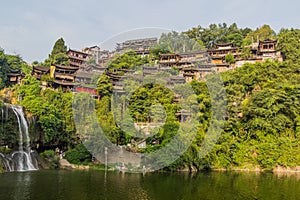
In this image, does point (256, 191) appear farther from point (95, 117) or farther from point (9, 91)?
point (9, 91)

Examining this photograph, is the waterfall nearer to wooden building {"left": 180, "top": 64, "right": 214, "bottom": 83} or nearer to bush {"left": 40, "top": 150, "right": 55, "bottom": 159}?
bush {"left": 40, "top": 150, "right": 55, "bottom": 159}

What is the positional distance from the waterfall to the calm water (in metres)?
1.54

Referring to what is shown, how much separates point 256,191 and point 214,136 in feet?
26.0

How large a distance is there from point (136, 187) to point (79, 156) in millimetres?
7607

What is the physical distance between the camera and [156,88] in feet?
77.2

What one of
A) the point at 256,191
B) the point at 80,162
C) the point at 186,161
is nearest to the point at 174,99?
the point at 186,161

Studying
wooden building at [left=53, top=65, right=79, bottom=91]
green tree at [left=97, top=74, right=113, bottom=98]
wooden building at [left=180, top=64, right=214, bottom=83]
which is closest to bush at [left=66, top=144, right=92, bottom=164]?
green tree at [left=97, top=74, right=113, bottom=98]

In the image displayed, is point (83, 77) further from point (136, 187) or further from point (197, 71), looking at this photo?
point (136, 187)

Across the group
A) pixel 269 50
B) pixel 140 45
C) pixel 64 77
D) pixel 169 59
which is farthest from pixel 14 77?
pixel 269 50

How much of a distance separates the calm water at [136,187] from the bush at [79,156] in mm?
3077

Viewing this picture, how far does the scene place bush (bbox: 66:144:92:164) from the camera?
1983 cm

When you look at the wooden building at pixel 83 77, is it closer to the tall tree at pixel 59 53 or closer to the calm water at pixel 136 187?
the tall tree at pixel 59 53

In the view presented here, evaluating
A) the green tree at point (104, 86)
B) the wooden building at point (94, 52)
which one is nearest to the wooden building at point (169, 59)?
the wooden building at point (94, 52)

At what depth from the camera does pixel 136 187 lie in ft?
44.1
